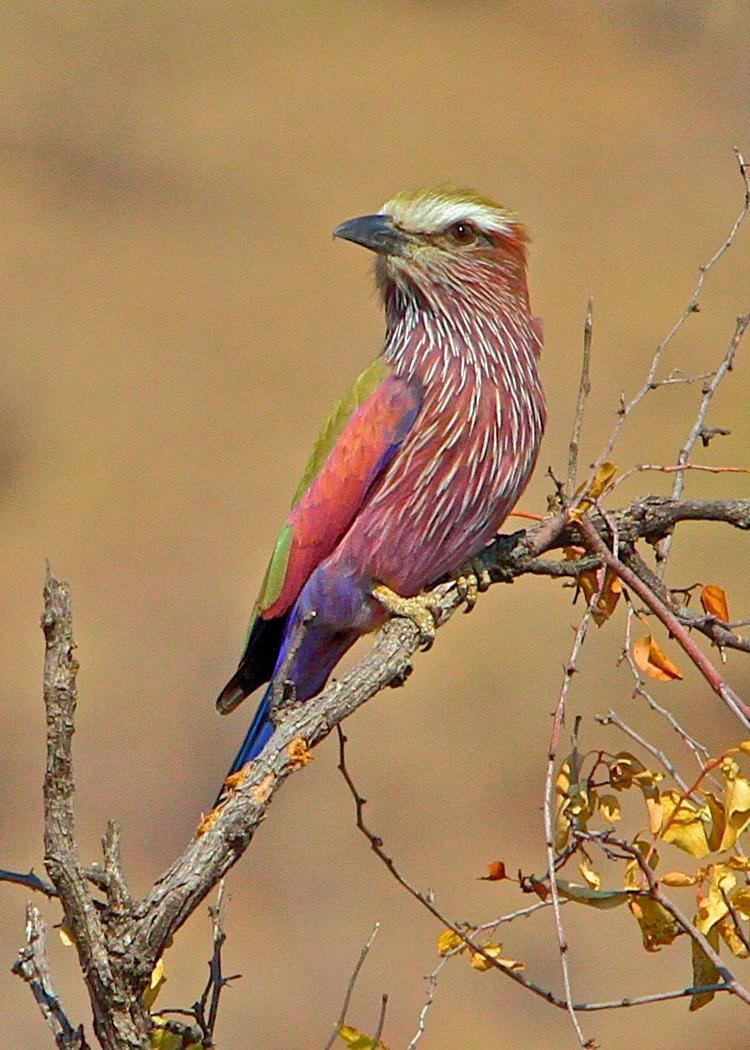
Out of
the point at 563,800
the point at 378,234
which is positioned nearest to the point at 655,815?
the point at 563,800

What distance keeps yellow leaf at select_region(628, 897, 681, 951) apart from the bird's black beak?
163cm

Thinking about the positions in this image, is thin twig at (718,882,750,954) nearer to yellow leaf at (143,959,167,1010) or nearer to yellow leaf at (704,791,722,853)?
yellow leaf at (704,791,722,853)

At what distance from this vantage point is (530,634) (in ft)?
25.1

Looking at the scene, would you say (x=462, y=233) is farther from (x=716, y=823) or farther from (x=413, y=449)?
(x=716, y=823)

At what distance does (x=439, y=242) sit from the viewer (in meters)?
3.25

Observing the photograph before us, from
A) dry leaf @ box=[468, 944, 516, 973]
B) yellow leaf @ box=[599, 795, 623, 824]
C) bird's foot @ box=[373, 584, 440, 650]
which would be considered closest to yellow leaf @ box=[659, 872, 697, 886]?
yellow leaf @ box=[599, 795, 623, 824]

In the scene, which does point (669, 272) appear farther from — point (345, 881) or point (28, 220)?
point (345, 881)

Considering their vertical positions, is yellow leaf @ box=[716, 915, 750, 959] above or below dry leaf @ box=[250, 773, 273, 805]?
below

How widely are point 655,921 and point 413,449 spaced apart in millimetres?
1286

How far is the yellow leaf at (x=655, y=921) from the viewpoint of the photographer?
1.96 metres

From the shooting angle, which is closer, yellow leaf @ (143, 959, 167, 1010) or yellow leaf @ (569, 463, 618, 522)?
yellow leaf @ (143, 959, 167, 1010)

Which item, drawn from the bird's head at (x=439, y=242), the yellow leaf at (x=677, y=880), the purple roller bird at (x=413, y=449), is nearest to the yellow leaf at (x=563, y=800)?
the yellow leaf at (x=677, y=880)

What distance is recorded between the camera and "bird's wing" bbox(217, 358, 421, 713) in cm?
305

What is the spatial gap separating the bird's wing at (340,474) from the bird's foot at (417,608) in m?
0.16
